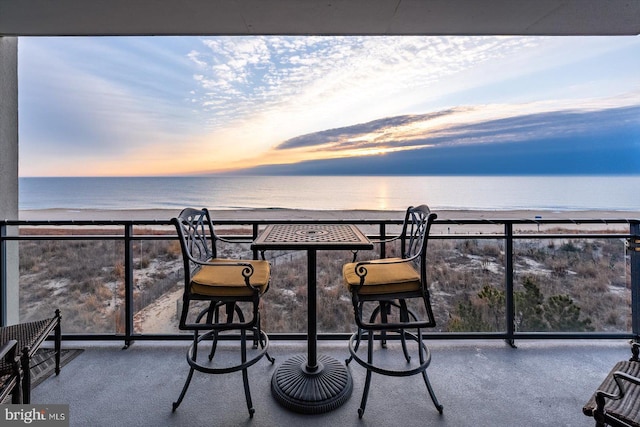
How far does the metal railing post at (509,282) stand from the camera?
2.53 meters

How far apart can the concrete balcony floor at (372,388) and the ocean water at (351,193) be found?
12.9 m

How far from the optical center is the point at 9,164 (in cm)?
270

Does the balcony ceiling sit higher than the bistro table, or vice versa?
the balcony ceiling

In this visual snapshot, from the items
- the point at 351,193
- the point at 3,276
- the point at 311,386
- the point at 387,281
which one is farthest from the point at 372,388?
the point at 351,193

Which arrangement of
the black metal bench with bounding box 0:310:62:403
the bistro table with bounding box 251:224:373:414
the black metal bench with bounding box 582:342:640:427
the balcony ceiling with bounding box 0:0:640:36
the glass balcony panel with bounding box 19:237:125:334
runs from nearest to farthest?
the black metal bench with bounding box 582:342:640:427 → the black metal bench with bounding box 0:310:62:403 → the bistro table with bounding box 251:224:373:414 → the balcony ceiling with bounding box 0:0:640:36 → the glass balcony panel with bounding box 19:237:125:334

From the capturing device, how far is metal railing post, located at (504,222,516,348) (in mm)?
2531

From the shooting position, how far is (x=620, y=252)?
265cm

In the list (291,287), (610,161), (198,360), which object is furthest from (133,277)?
(610,161)

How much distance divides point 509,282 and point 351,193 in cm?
1800

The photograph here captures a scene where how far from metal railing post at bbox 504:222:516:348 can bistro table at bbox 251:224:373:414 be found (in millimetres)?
1439

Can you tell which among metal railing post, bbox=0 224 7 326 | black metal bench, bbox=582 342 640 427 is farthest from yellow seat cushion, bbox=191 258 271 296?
metal railing post, bbox=0 224 7 326

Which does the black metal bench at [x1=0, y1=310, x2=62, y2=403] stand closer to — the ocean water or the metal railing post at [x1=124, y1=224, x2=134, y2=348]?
the metal railing post at [x1=124, y1=224, x2=134, y2=348]

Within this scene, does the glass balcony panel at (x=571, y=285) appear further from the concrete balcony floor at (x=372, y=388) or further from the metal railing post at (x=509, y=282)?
the concrete balcony floor at (x=372, y=388)

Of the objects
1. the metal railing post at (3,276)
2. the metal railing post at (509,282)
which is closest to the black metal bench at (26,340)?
the metal railing post at (3,276)
